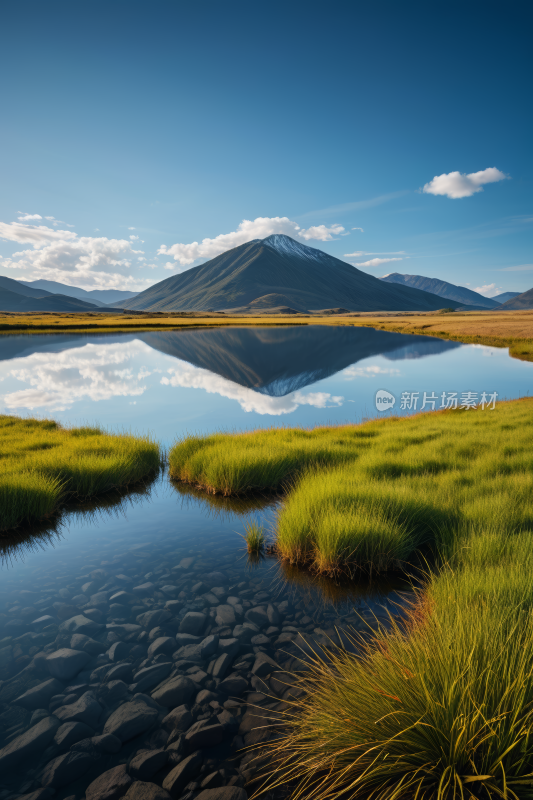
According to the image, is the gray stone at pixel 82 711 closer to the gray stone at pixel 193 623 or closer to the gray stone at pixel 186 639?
the gray stone at pixel 186 639

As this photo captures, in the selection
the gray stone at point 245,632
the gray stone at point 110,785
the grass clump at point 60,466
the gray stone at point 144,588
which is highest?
the grass clump at point 60,466

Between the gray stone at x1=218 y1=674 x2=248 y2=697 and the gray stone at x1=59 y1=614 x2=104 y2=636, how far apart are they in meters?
2.06

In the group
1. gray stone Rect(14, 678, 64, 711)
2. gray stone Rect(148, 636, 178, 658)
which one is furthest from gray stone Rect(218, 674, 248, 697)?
gray stone Rect(14, 678, 64, 711)

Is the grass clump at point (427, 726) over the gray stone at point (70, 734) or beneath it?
over

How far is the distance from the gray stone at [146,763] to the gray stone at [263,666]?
1347mm

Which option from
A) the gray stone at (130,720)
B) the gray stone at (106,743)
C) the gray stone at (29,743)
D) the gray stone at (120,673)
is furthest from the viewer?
the gray stone at (120,673)

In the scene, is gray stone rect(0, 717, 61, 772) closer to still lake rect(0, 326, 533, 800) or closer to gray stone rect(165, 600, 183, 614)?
still lake rect(0, 326, 533, 800)

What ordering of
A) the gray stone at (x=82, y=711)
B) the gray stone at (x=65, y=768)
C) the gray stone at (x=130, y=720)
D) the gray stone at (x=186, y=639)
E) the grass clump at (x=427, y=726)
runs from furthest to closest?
the gray stone at (x=186, y=639) < the gray stone at (x=82, y=711) < the gray stone at (x=130, y=720) < the gray stone at (x=65, y=768) < the grass clump at (x=427, y=726)

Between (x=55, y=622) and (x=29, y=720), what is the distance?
5.36 feet

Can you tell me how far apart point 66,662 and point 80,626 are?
0.70 m

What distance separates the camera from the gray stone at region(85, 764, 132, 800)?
3688 millimetres

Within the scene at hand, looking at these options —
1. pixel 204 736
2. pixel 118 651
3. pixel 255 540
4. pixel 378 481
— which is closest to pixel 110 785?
pixel 204 736

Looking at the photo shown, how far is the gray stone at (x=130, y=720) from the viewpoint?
169 inches

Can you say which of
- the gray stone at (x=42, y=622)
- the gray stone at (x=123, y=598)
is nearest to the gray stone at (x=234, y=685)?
the gray stone at (x=123, y=598)
